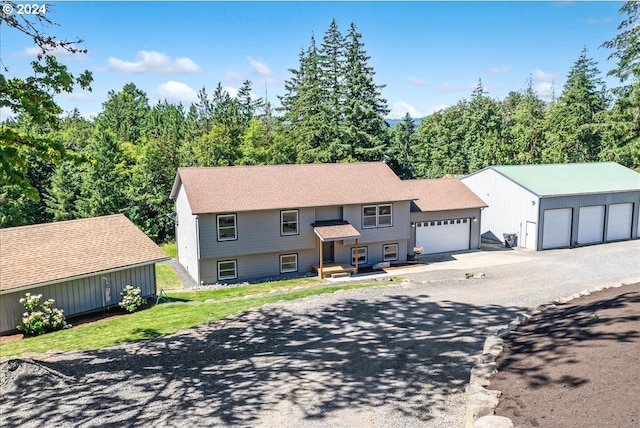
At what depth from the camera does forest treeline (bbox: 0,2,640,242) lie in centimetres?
3444

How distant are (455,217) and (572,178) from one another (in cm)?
878

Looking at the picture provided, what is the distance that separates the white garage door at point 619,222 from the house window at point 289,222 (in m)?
20.0

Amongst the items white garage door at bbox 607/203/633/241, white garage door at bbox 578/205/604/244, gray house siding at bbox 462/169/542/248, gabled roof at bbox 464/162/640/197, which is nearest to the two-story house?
gray house siding at bbox 462/169/542/248

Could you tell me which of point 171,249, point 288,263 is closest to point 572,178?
point 288,263

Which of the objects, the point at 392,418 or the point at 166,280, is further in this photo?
the point at 166,280

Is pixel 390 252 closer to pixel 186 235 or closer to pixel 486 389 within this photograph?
pixel 186 235

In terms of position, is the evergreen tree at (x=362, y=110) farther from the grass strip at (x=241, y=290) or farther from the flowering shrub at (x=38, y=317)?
the flowering shrub at (x=38, y=317)

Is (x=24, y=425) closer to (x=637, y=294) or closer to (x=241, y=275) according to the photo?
(x=637, y=294)

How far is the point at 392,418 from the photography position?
7.96m

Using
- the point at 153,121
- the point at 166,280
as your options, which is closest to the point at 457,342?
the point at 166,280

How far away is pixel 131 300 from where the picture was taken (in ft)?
63.5

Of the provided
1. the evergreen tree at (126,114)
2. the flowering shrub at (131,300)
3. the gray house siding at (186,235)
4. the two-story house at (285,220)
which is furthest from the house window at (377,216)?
→ the evergreen tree at (126,114)

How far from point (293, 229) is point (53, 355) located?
13974 mm

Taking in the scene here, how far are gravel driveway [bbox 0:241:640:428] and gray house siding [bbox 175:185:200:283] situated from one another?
9.68 metres
